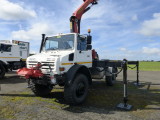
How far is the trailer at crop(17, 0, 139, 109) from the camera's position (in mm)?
5832

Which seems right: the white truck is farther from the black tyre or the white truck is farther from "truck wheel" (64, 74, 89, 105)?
"truck wheel" (64, 74, 89, 105)

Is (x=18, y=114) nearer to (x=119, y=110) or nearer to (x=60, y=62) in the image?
(x=60, y=62)

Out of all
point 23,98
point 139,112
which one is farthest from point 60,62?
point 139,112

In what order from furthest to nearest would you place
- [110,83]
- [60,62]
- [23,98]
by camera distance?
[110,83] → [23,98] → [60,62]

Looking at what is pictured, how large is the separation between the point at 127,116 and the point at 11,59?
11.2 metres

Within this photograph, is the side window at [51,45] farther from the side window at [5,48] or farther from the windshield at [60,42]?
the side window at [5,48]

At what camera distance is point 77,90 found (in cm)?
619

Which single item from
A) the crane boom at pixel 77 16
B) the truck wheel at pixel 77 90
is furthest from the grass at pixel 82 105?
the crane boom at pixel 77 16

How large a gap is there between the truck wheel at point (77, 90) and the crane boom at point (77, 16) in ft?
12.3

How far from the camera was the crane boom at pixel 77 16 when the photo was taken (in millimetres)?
9432

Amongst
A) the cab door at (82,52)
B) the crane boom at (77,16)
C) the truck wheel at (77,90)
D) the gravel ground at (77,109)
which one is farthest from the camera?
the crane boom at (77,16)

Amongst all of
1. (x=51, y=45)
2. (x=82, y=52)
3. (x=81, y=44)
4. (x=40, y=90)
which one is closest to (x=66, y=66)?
(x=82, y=52)

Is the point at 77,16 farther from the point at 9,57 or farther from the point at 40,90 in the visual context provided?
the point at 9,57

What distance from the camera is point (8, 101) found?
658cm
